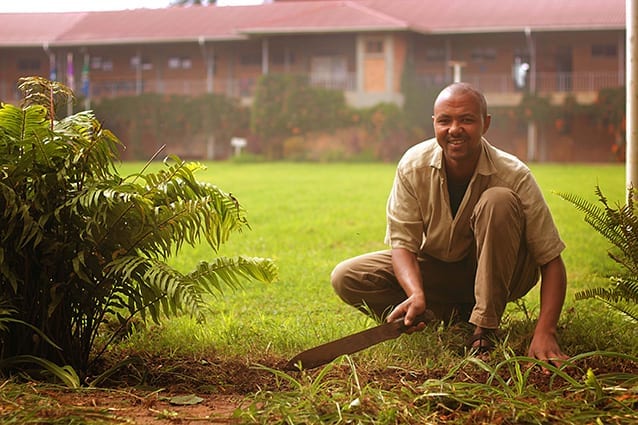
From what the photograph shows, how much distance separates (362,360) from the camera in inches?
152

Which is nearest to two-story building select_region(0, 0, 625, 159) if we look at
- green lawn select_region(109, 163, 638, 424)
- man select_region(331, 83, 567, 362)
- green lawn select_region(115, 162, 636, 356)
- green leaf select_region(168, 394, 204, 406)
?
green lawn select_region(115, 162, 636, 356)

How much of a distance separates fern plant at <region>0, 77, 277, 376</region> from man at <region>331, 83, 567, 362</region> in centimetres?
91

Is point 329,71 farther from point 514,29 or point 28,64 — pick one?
point 28,64

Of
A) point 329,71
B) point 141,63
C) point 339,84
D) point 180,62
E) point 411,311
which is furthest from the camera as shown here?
point 180,62

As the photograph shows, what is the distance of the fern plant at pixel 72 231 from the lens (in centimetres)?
347

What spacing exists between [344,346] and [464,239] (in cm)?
98

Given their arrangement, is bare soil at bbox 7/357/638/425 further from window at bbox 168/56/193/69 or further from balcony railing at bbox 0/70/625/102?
window at bbox 168/56/193/69

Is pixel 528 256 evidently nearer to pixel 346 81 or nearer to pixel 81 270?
pixel 81 270

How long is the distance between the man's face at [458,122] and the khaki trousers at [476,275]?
22 cm

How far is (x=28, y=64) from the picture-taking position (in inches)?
1112

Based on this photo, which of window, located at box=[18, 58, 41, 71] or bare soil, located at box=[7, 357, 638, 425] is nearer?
bare soil, located at box=[7, 357, 638, 425]

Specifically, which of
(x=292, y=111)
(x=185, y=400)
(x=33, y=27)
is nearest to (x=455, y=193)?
(x=185, y=400)

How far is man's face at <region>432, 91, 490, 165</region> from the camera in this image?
13.0 feet

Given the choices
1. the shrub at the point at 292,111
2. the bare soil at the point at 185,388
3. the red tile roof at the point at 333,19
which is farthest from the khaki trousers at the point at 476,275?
the shrub at the point at 292,111
